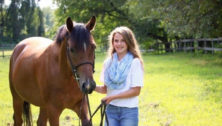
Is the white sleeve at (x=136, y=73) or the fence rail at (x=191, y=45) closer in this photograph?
the white sleeve at (x=136, y=73)

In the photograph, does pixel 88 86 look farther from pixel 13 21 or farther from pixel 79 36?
pixel 13 21

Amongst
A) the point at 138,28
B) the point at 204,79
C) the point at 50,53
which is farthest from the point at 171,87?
the point at 138,28

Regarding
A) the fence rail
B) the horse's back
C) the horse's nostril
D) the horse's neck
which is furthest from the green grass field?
the fence rail

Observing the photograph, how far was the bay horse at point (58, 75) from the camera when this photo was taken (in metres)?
3.26

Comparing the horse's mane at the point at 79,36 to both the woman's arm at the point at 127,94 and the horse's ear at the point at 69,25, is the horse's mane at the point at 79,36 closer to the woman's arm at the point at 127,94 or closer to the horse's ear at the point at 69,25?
the horse's ear at the point at 69,25

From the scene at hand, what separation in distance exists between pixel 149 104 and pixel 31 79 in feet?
10.3

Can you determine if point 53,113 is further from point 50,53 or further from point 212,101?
point 212,101

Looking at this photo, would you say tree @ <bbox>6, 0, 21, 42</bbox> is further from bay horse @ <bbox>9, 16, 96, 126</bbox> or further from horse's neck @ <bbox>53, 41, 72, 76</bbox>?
horse's neck @ <bbox>53, 41, 72, 76</bbox>

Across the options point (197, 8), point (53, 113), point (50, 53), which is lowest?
point (53, 113)

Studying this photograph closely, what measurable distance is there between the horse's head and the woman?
19 cm

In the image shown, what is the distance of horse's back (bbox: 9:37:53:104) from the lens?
4.53 meters

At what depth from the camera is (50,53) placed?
4109 mm

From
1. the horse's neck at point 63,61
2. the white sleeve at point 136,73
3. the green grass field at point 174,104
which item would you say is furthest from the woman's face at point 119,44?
the green grass field at point 174,104

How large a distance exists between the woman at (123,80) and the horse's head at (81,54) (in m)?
0.19
